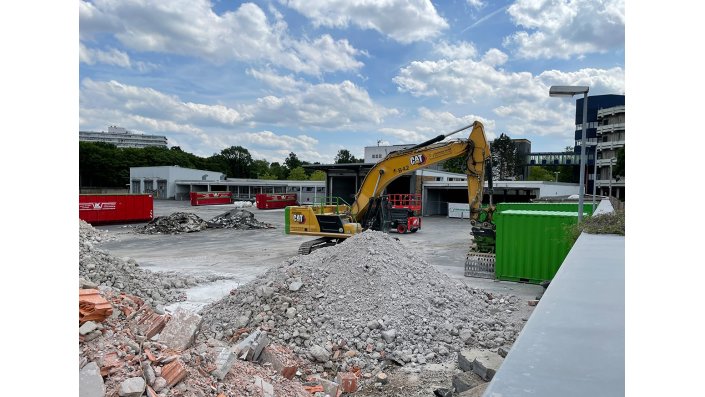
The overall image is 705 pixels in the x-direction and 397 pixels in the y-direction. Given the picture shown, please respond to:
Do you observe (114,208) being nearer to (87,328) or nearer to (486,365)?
(87,328)

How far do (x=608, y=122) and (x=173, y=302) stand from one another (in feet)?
226

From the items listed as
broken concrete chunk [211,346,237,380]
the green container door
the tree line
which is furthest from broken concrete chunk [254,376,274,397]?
the tree line

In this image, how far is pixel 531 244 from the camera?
43.0ft

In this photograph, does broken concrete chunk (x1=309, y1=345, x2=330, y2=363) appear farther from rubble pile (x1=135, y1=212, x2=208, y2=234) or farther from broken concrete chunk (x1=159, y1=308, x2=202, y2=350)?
rubble pile (x1=135, y1=212, x2=208, y2=234)

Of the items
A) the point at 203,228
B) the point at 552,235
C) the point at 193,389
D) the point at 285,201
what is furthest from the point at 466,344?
the point at 285,201

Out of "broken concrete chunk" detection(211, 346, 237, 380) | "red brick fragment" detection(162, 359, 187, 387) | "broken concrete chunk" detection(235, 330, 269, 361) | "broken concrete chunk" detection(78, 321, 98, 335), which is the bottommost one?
"broken concrete chunk" detection(235, 330, 269, 361)

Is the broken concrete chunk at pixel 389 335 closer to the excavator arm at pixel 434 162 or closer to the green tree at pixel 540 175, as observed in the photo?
the excavator arm at pixel 434 162

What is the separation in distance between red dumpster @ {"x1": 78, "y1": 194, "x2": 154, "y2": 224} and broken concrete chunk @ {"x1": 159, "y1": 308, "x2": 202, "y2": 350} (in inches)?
1035

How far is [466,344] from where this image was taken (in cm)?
830

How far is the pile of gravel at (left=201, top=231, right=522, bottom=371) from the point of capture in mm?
7879

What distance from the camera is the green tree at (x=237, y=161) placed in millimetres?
109625

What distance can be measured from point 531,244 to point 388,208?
26.5 ft

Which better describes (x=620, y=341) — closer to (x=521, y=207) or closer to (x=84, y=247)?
(x=84, y=247)

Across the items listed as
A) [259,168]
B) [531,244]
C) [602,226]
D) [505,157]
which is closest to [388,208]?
[531,244]
